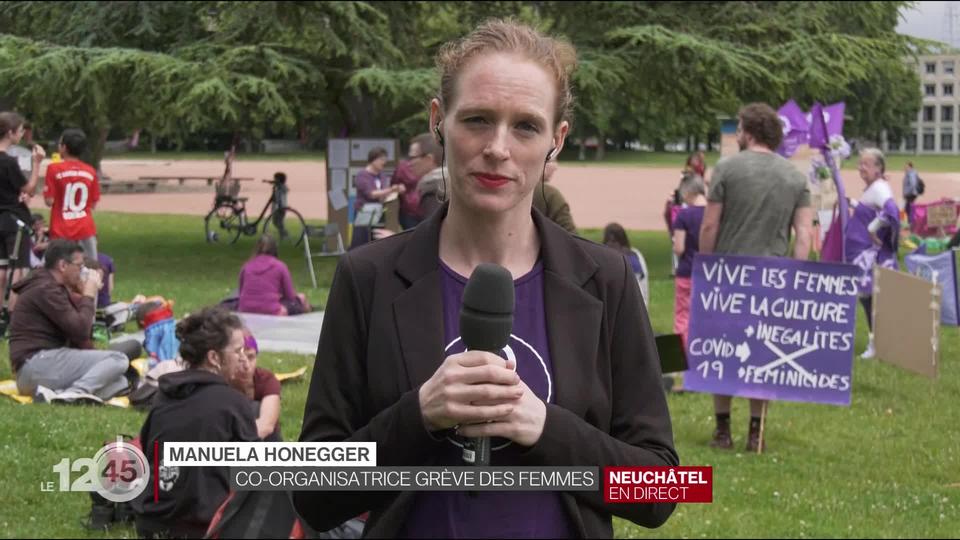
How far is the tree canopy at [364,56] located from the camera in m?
18.4

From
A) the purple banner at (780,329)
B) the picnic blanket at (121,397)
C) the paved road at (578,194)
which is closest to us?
the purple banner at (780,329)

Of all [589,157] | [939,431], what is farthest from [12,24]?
[589,157]

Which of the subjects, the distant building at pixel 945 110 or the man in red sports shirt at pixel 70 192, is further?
the man in red sports shirt at pixel 70 192

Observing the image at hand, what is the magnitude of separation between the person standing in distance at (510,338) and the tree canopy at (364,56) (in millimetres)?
15509

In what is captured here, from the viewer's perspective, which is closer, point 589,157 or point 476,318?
point 476,318

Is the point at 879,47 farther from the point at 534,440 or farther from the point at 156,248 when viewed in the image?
the point at 534,440

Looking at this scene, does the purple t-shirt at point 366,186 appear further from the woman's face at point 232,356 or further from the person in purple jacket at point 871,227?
the woman's face at point 232,356

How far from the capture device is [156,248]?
74.8 feet

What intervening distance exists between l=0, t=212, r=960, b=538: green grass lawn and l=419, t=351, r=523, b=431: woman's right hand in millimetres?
4374

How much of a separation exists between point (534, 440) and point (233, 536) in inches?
125

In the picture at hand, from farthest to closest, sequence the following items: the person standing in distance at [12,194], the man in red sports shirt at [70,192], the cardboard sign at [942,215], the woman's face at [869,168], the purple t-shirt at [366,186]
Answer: the cardboard sign at [942,215] < the purple t-shirt at [366,186] < the man in red sports shirt at [70,192] < the person standing in distance at [12,194] < the woman's face at [869,168]

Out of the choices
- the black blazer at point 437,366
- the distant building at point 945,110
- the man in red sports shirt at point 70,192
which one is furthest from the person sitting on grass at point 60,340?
the black blazer at point 437,366

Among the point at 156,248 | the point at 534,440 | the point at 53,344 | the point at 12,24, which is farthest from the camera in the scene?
the point at 156,248

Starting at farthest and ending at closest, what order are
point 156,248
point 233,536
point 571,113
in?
point 156,248
point 233,536
point 571,113
